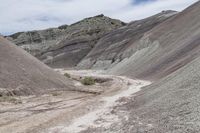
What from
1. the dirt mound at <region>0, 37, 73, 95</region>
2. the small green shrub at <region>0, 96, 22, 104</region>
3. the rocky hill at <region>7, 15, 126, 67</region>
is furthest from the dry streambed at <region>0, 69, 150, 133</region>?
the rocky hill at <region>7, 15, 126, 67</region>

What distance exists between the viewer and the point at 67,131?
663 inches

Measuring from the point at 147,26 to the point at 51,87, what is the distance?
192 feet

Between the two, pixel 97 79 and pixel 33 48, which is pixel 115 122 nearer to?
pixel 97 79

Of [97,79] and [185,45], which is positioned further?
[97,79]

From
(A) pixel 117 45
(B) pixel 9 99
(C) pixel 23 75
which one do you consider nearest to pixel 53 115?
(B) pixel 9 99

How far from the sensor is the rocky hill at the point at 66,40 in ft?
348

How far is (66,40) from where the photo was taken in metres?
118

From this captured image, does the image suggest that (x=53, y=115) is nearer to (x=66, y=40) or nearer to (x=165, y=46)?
(x=165, y=46)

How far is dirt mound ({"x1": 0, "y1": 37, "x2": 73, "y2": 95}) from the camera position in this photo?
1289 inches

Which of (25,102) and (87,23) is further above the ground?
(87,23)

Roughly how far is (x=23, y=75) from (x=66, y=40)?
8390 centimetres

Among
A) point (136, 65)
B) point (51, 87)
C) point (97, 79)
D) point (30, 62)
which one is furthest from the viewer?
point (136, 65)

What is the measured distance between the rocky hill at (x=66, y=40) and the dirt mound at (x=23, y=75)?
61976 mm

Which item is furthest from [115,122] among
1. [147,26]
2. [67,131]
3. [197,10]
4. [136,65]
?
[147,26]
